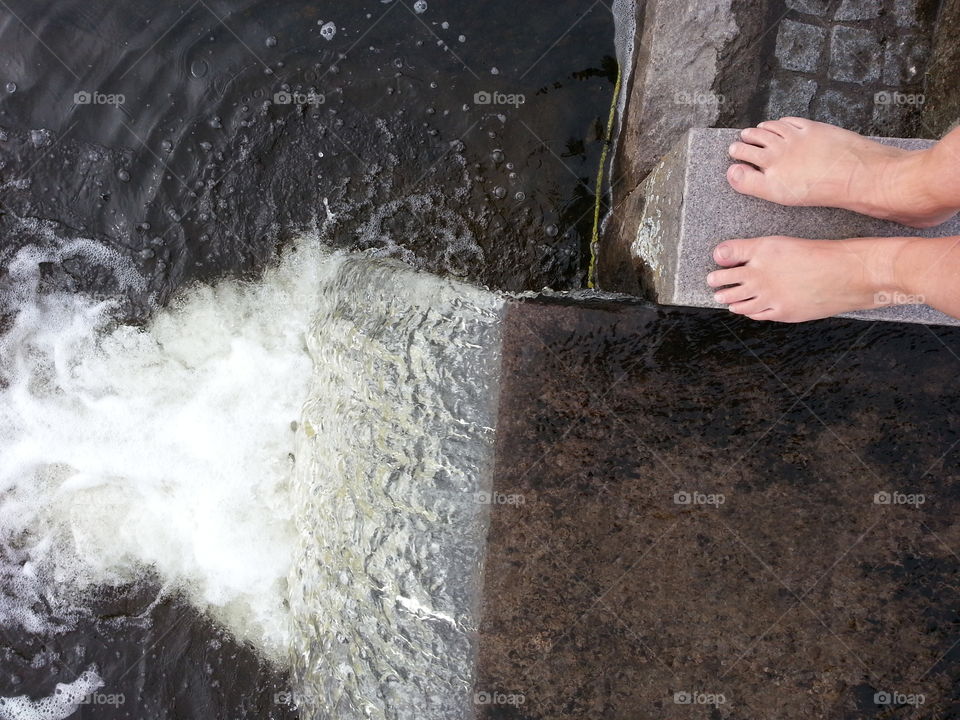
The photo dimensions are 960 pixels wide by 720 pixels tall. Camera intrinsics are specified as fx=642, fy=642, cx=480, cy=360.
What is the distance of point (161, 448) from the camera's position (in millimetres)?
3035

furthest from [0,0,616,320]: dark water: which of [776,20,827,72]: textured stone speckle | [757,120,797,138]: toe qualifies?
[757,120,797,138]: toe

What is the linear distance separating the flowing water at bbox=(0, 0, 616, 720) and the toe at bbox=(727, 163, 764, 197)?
1099 millimetres

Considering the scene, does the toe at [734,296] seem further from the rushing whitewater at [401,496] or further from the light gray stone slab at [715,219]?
the rushing whitewater at [401,496]

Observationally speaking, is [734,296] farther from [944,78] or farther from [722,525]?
[944,78]

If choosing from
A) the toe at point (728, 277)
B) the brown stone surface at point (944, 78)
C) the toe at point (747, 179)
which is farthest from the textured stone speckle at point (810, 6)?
the toe at point (728, 277)

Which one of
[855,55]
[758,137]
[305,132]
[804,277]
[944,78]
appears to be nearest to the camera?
[804,277]

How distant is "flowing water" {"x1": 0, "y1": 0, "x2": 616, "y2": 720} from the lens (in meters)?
2.81

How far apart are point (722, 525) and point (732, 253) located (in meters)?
0.76

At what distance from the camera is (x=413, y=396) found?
2113 millimetres

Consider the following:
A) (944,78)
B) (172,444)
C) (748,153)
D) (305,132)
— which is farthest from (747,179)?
(172,444)

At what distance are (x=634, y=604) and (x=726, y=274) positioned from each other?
956mm

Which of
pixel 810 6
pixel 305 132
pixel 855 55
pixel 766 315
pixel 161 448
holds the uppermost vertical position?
pixel 810 6

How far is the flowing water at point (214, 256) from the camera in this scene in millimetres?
2809

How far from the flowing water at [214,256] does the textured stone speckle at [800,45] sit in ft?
2.40
